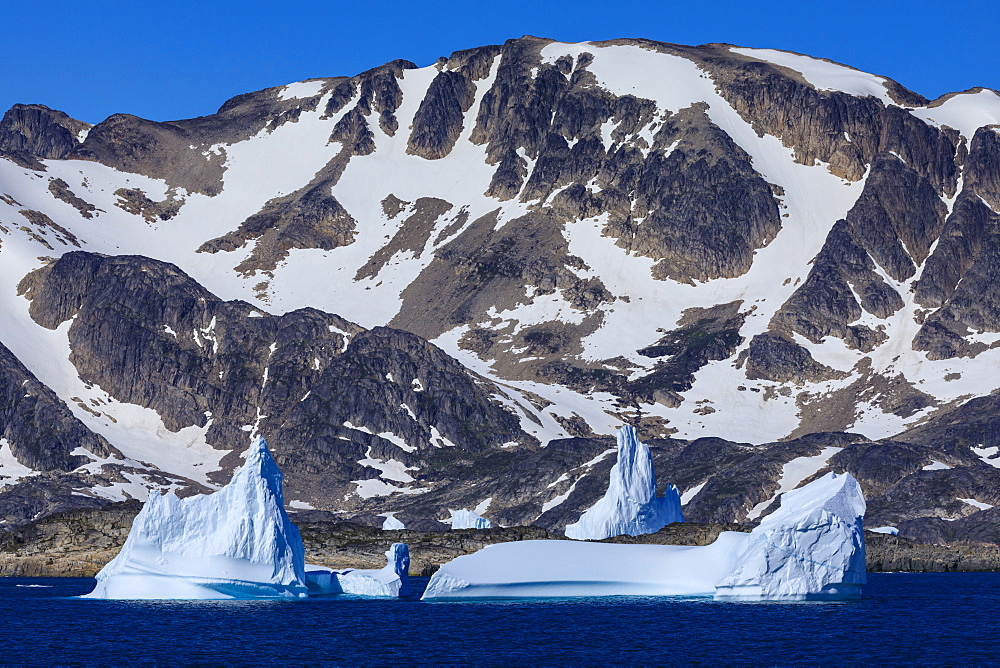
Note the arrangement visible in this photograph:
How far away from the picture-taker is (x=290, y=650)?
83125 mm

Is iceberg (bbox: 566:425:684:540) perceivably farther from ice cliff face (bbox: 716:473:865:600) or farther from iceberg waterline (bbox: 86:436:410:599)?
iceberg waterline (bbox: 86:436:410:599)

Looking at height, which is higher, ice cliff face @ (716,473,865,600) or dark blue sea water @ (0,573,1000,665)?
ice cliff face @ (716,473,865,600)

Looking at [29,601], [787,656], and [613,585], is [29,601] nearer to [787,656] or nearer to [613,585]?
[613,585]

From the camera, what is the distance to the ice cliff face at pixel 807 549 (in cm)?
9775

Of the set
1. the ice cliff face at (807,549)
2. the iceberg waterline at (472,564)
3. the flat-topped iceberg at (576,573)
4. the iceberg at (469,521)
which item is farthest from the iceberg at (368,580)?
the iceberg at (469,521)

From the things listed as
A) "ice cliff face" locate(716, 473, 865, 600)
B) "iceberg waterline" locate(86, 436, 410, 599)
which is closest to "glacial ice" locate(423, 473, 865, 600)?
"ice cliff face" locate(716, 473, 865, 600)

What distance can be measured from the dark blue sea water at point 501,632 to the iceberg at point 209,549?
1817 millimetres

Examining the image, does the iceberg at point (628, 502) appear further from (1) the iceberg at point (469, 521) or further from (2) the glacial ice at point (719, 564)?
(2) the glacial ice at point (719, 564)

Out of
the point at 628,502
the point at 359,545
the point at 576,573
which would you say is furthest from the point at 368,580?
the point at 359,545

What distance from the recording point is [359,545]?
177 metres

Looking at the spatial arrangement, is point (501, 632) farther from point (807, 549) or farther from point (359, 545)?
point (359, 545)

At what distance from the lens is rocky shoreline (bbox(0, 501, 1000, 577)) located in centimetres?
16668

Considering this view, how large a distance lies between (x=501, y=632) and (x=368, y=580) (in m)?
35.1

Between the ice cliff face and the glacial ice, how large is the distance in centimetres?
7
